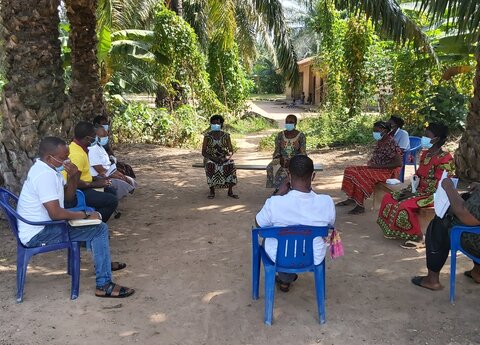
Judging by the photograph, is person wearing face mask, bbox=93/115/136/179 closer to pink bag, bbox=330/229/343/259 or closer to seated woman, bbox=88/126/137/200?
seated woman, bbox=88/126/137/200

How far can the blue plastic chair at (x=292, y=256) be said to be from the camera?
310 centimetres

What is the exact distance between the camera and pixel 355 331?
3.14m

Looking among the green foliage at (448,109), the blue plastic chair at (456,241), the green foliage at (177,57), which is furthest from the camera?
the green foliage at (177,57)

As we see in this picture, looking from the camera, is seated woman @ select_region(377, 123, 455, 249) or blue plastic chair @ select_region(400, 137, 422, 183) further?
blue plastic chair @ select_region(400, 137, 422, 183)

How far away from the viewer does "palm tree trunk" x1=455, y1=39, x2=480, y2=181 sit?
707 cm

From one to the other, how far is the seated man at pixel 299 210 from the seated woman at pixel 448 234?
99 cm

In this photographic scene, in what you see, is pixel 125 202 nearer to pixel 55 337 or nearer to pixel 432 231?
pixel 55 337

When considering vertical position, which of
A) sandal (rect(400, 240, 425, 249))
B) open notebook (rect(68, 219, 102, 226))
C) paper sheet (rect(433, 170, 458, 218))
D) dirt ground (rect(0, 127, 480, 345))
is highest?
paper sheet (rect(433, 170, 458, 218))

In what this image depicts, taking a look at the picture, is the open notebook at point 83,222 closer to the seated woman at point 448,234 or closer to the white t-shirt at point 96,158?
the white t-shirt at point 96,158

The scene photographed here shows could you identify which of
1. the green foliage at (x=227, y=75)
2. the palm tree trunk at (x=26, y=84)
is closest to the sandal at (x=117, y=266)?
the palm tree trunk at (x=26, y=84)

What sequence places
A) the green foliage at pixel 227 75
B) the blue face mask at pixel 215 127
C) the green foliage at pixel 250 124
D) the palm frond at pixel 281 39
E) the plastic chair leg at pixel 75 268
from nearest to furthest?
the plastic chair leg at pixel 75 268, the blue face mask at pixel 215 127, the palm frond at pixel 281 39, the green foliage at pixel 250 124, the green foliage at pixel 227 75

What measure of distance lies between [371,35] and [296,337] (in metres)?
11.6

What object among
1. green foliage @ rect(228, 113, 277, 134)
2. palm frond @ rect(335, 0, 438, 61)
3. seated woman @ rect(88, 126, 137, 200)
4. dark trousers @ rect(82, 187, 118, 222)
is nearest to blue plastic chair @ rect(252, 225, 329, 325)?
dark trousers @ rect(82, 187, 118, 222)

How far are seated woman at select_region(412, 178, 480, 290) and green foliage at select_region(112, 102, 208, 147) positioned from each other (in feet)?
30.4
